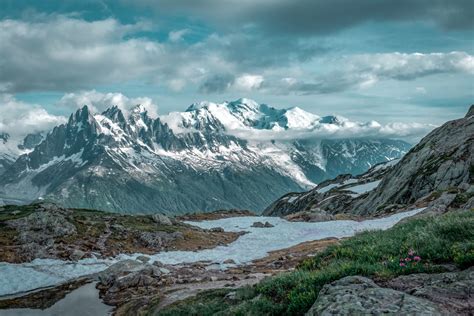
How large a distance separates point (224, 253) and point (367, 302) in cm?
4364

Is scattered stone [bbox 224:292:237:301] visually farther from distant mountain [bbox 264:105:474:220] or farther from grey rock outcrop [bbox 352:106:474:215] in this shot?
grey rock outcrop [bbox 352:106:474:215]

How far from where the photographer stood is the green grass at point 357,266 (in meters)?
14.3

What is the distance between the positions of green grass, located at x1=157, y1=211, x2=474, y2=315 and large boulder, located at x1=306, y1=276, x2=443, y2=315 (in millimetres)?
1361

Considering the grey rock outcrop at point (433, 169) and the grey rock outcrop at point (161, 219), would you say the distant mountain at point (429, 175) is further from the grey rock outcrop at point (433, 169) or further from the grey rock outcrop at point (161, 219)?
the grey rock outcrop at point (161, 219)

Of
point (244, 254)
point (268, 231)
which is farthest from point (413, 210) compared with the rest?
point (244, 254)

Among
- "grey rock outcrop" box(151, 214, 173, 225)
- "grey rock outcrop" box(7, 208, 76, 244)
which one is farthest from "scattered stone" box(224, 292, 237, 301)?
"grey rock outcrop" box(151, 214, 173, 225)

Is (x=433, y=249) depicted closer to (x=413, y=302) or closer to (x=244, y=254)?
(x=413, y=302)

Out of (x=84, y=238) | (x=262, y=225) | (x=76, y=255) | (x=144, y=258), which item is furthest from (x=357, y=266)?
(x=262, y=225)

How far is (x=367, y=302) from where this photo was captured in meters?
11.6

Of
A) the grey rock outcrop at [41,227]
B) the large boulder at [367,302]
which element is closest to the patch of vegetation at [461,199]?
the large boulder at [367,302]

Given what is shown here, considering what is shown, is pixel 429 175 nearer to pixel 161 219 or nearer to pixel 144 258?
pixel 161 219

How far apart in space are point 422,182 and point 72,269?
7488 cm

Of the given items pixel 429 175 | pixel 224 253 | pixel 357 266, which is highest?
pixel 357 266

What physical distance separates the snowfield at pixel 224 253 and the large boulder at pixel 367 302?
83.8 feet
